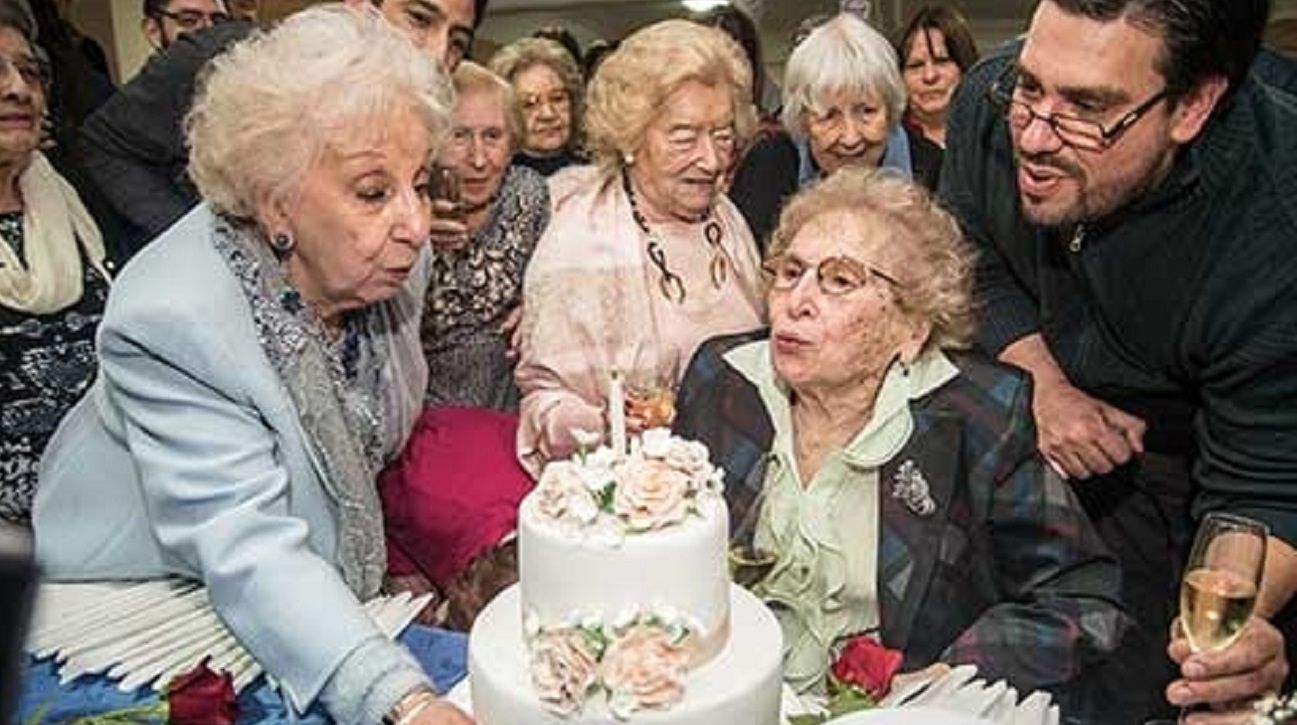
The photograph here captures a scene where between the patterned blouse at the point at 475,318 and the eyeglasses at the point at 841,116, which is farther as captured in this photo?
the eyeglasses at the point at 841,116

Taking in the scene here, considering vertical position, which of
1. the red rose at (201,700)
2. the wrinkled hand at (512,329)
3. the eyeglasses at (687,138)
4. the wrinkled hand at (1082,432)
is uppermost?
the eyeglasses at (687,138)

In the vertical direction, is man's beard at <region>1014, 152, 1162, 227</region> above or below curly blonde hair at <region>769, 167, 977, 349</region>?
above

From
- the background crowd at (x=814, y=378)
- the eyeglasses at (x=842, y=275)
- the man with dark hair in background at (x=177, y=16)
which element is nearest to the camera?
the background crowd at (x=814, y=378)

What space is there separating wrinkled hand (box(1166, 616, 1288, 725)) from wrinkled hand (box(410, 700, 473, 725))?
2.30 ft

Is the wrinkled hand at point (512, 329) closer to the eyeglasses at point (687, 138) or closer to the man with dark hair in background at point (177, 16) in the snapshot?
the eyeglasses at point (687, 138)

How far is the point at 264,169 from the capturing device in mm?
1680

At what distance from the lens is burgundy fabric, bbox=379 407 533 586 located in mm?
2168

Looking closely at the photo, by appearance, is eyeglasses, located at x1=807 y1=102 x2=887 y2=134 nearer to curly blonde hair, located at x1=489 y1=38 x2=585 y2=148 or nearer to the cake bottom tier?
curly blonde hair, located at x1=489 y1=38 x2=585 y2=148

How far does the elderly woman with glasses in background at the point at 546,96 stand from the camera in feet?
12.4

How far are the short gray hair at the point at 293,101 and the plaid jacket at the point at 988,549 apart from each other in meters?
0.75

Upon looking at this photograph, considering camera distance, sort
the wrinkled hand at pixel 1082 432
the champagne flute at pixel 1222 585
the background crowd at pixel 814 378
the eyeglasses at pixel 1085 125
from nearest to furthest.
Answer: the champagne flute at pixel 1222 585
the background crowd at pixel 814 378
the eyeglasses at pixel 1085 125
the wrinkled hand at pixel 1082 432

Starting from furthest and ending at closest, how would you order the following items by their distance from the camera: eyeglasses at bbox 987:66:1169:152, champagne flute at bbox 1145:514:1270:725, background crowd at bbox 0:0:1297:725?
eyeglasses at bbox 987:66:1169:152
background crowd at bbox 0:0:1297:725
champagne flute at bbox 1145:514:1270:725

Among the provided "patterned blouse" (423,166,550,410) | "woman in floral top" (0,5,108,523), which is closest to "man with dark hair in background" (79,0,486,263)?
"woman in floral top" (0,5,108,523)

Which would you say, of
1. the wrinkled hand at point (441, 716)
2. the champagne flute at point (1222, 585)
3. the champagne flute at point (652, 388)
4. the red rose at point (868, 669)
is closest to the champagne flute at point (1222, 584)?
the champagne flute at point (1222, 585)
